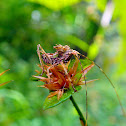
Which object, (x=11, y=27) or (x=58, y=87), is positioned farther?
(x=11, y=27)

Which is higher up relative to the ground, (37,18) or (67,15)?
(37,18)

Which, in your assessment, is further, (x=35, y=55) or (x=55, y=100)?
(x=35, y=55)

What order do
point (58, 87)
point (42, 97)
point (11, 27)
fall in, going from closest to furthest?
point (58, 87)
point (42, 97)
point (11, 27)

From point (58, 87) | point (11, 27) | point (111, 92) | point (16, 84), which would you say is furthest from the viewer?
point (111, 92)

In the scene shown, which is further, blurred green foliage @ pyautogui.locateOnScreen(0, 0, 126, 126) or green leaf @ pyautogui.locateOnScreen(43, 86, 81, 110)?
blurred green foliage @ pyautogui.locateOnScreen(0, 0, 126, 126)

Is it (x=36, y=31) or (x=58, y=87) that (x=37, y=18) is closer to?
(x=36, y=31)

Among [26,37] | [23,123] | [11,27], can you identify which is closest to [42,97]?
[23,123]

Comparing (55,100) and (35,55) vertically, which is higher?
(35,55)

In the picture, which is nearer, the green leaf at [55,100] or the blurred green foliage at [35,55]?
the green leaf at [55,100]
